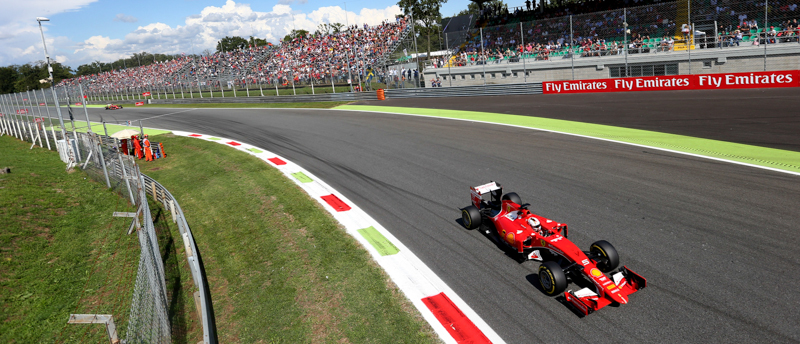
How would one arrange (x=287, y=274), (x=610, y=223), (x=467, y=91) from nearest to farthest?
(x=287, y=274) < (x=610, y=223) < (x=467, y=91)

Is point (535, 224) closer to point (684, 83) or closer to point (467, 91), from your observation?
point (684, 83)

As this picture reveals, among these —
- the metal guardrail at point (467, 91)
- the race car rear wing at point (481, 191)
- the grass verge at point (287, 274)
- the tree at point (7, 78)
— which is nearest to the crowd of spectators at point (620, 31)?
the metal guardrail at point (467, 91)

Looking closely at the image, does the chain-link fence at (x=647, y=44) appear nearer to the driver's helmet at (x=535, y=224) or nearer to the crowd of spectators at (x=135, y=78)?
the driver's helmet at (x=535, y=224)

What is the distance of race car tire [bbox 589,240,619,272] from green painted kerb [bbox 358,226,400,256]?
3.06 metres

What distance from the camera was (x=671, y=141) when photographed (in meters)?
12.5

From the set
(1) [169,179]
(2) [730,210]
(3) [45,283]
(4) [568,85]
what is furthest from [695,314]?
(4) [568,85]

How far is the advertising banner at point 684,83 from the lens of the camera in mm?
19062

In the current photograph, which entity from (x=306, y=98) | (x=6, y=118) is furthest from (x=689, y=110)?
(x=6, y=118)

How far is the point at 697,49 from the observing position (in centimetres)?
2505

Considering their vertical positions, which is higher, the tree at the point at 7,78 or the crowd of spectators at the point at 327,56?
the tree at the point at 7,78

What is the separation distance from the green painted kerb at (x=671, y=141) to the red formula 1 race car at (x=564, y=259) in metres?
6.46

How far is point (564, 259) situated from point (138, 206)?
25.1 feet

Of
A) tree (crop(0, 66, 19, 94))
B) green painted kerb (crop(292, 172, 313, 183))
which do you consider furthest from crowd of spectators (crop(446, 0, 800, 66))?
tree (crop(0, 66, 19, 94))

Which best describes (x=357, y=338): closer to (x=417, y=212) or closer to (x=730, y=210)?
(x=417, y=212)
